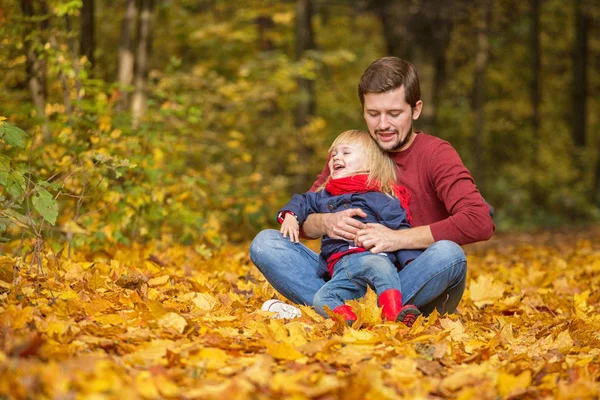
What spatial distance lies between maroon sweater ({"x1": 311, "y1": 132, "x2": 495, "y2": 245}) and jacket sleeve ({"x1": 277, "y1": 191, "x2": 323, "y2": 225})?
0.45m

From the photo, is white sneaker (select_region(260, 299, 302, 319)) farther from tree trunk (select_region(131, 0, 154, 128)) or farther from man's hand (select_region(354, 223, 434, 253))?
tree trunk (select_region(131, 0, 154, 128))

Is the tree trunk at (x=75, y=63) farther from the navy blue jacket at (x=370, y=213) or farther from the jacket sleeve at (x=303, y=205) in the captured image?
the navy blue jacket at (x=370, y=213)

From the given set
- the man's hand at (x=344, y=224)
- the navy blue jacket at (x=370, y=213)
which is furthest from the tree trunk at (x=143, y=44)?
the man's hand at (x=344, y=224)

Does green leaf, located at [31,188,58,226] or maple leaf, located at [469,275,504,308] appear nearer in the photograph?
green leaf, located at [31,188,58,226]

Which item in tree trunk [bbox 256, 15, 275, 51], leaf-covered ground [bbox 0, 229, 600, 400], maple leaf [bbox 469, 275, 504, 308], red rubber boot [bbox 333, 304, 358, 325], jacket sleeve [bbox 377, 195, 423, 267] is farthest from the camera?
tree trunk [bbox 256, 15, 275, 51]

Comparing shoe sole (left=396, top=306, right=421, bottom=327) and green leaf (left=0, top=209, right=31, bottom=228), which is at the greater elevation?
green leaf (left=0, top=209, right=31, bottom=228)

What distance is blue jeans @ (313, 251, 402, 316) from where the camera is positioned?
10.5ft

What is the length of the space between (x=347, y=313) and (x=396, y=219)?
61 cm

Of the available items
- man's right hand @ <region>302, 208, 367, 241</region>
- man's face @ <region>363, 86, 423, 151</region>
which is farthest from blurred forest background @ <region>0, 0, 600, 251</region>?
man's face @ <region>363, 86, 423, 151</region>

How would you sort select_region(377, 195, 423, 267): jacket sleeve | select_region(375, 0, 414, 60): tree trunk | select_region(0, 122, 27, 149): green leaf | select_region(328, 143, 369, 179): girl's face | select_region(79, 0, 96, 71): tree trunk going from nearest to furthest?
select_region(0, 122, 27, 149): green leaf
select_region(377, 195, 423, 267): jacket sleeve
select_region(328, 143, 369, 179): girl's face
select_region(79, 0, 96, 71): tree trunk
select_region(375, 0, 414, 60): tree trunk

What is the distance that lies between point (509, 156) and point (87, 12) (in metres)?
18.6

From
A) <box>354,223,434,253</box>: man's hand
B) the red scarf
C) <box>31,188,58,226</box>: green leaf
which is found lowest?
<box>354,223,434,253</box>: man's hand

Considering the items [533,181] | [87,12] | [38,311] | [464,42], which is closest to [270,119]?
[87,12]

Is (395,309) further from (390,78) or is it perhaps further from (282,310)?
(390,78)
